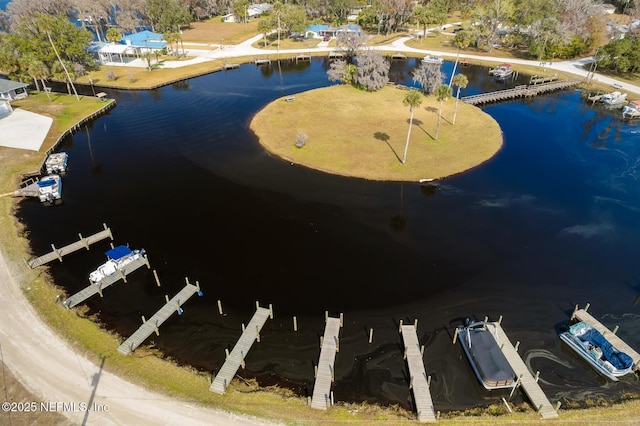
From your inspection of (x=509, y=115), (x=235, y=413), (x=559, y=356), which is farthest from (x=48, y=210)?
(x=509, y=115)

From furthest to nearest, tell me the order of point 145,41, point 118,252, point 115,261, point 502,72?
point 145,41
point 502,72
point 118,252
point 115,261

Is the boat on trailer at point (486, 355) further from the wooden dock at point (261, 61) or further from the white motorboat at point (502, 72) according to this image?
the wooden dock at point (261, 61)

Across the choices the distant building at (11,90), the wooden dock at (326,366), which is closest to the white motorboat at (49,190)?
the distant building at (11,90)

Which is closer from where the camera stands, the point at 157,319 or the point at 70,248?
the point at 157,319

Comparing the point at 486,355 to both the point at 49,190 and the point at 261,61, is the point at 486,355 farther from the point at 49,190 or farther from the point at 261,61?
the point at 261,61

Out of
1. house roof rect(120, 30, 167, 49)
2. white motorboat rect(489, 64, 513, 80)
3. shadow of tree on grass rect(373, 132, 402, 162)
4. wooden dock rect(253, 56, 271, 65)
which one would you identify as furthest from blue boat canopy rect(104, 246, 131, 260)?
white motorboat rect(489, 64, 513, 80)

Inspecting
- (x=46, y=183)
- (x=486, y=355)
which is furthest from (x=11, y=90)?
(x=486, y=355)

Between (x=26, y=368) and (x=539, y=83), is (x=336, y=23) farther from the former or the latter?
(x=26, y=368)
